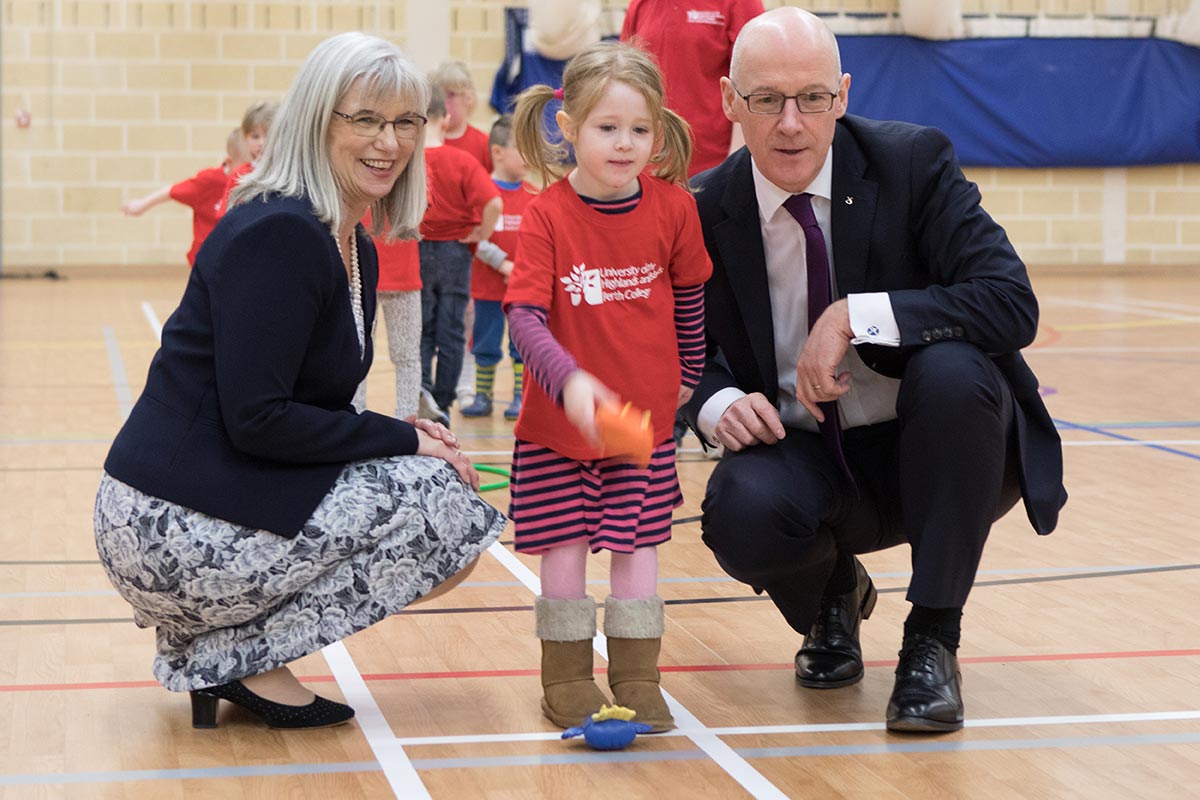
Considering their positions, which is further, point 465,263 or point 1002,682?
point 465,263

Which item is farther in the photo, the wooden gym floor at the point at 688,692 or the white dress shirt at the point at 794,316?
the white dress shirt at the point at 794,316

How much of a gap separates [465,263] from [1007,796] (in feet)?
14.3

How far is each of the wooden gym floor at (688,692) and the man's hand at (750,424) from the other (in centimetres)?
43

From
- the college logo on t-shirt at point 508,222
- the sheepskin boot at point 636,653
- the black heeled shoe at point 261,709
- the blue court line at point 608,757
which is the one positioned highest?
the college logo on t-shirt at point 508,222

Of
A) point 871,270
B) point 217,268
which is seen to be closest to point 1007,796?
point 871,270

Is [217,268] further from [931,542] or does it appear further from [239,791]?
[931,542]

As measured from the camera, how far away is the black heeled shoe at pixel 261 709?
2.45 metres

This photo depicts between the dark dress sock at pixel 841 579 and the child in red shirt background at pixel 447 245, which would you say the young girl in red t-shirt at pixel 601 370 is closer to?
the dark dress sock at pixel 841 579

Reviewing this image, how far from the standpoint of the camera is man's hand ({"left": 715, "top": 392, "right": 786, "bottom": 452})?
264 cm

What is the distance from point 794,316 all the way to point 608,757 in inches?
34.1

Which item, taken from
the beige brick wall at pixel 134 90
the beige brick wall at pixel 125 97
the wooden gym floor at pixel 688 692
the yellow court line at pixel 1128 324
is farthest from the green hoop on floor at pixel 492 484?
the beige brick wall at pixel 134 90

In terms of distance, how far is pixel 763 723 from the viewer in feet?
8.25

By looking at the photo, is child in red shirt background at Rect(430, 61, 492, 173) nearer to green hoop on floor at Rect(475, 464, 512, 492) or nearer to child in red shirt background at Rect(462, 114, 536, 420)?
child in red shirt background at Rect(462, 114, 536, 420)

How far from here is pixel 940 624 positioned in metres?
2.52
